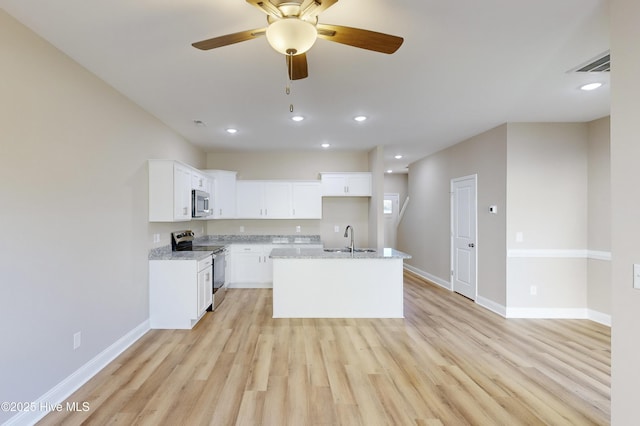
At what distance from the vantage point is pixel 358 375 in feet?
8.66

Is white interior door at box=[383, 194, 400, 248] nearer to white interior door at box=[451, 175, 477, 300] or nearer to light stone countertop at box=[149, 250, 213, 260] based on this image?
white interior door at box=[451, 175, 477, 300]

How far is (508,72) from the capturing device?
2672 mm

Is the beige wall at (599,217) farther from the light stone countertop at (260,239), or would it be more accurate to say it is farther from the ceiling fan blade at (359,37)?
the light stone countertop at (260,239)

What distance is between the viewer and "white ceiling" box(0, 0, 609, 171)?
1.88 meters

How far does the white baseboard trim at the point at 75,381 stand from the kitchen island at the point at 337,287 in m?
1.72

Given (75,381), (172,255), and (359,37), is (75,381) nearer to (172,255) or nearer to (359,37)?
(172,255)

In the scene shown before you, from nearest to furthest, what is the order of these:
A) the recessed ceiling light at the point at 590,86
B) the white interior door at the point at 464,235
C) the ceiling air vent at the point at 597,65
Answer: the ceiling air vent at the point at 597,65 → the recessed ceiling light at the point at 590,86 → the white interior door at the point at 464,235

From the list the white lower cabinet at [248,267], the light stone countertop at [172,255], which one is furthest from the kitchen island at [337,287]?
the white lower cabinet at [248,267]

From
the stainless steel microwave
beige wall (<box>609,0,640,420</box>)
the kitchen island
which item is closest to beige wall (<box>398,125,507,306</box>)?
the kitchen island

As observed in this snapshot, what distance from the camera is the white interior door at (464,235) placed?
4.88m

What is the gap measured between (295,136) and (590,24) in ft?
11.7

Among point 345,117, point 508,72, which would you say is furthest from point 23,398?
point 508,72

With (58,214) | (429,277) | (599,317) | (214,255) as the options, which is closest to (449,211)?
(429,277)

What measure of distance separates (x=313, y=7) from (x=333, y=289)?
332cm
